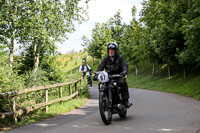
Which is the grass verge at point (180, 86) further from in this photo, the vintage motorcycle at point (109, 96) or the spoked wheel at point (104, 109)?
the spoked wheel at point (104, 109)

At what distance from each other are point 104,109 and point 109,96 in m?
0.37

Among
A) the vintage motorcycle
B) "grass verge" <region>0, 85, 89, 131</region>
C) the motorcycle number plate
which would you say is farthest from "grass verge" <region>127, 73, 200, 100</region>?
the motorcycle number plate

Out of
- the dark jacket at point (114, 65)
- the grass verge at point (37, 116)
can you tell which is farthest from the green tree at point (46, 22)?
the dark jacket at point (114, 65)

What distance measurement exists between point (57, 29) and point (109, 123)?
501 inches

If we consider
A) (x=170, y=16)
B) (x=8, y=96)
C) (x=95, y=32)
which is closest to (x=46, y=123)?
(x=8, y=96)

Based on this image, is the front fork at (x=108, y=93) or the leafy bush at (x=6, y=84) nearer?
the front fork at (x=108, y=93)

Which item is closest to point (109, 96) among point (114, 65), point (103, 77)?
point (103, 77)

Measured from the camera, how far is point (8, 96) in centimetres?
719

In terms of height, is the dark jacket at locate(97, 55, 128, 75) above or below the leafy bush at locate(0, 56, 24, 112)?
above

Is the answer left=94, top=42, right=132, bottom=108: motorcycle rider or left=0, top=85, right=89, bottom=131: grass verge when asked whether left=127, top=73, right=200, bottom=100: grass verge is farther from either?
left=94, top=42, right=132, bottom=108: motorcycle rider

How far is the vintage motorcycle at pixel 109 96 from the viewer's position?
651 cm

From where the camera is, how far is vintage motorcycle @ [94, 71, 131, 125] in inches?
256

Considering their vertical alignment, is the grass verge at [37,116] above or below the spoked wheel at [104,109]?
below

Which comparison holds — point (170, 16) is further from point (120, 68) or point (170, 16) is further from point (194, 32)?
point (120, 68)
